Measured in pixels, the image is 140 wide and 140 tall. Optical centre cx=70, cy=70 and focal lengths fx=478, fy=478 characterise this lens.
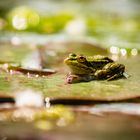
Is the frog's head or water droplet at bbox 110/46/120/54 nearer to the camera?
the frog's head

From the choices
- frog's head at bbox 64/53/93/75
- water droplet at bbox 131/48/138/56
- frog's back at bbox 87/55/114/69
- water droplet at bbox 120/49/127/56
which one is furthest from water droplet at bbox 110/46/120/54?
frog's head at bbox 64/53/93/75

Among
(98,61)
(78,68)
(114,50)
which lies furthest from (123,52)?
(78,68)

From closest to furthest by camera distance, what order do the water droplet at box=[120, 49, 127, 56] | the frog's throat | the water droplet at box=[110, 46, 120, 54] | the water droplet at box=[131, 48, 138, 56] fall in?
the frog's throat → the water droplet at box=[131, 48, 138, 56] → the water droplet at box=[120, 49, 127, 56] → the water droplet at box=[110, 46, 120, 54]

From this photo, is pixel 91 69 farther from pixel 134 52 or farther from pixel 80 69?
pixel 134 52

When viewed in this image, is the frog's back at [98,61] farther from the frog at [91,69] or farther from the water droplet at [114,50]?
the water droplet at [114,50]

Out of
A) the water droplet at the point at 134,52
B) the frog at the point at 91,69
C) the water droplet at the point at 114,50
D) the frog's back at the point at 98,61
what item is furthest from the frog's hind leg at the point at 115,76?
the water droplet at the point at 114,50

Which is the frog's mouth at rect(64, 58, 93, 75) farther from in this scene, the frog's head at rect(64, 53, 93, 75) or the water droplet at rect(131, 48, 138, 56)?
the water droplet at rect(131, 48, 138, 56)

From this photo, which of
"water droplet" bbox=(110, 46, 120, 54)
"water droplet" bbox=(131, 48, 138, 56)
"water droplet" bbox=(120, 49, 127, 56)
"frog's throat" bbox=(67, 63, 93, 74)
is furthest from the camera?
"water droplet" bbox=(110, 46, 120, 54)

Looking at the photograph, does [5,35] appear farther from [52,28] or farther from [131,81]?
[131,81]
